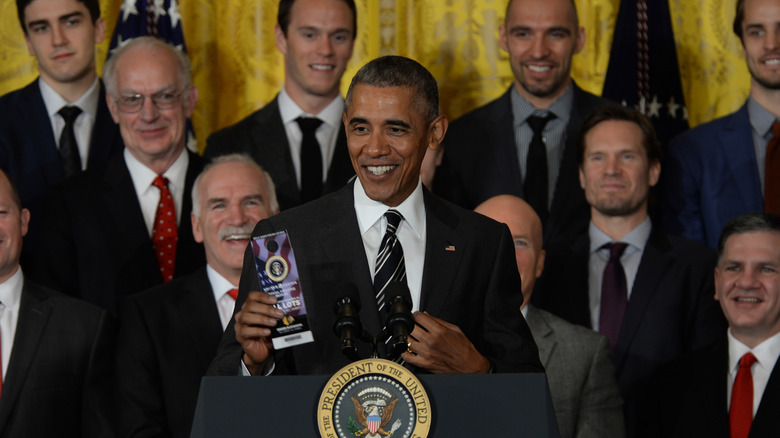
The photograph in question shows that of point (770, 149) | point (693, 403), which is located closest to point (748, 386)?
point (693, 403)

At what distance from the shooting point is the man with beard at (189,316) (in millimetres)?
3652

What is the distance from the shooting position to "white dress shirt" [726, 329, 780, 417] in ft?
12.7

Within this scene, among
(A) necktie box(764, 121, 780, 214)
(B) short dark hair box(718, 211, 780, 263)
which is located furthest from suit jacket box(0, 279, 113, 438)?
(A) necktie box(764, 121, 780, 214)

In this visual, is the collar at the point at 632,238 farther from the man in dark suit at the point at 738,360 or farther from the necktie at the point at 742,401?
the necktie at the point at 742,401

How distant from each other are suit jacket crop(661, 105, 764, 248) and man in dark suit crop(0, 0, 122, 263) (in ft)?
7.72

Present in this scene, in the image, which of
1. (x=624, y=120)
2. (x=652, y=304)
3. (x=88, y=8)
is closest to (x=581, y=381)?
(x=652, y=304)

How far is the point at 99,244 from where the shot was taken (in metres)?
4.22

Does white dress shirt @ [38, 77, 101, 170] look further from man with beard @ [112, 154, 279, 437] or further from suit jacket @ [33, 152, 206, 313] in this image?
man with beard @ [112, 154, 279, 437]

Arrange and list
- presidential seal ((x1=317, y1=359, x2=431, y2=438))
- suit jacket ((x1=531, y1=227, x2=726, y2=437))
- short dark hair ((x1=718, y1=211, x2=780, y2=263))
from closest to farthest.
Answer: presidential seal ((x1=317, y1=359, x2=431, y2=438)) < short dark hair ((x1=718, y1=211, x2=780, y2=263)) < suit jacket ((x1=531, y1=227, x2=726, y2=437))

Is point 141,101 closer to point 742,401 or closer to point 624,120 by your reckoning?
point 624,120

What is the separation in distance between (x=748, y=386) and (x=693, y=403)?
19cm

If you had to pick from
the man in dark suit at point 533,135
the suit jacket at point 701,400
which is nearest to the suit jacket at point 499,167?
the man in dark suit at point 533,135

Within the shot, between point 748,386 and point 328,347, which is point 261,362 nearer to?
point 328,347

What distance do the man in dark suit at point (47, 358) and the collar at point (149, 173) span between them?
644 millimetres
